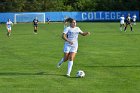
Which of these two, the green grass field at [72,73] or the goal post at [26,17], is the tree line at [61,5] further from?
the green grass field at [72,73]

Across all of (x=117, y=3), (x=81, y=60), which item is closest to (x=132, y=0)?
(x=117, y=3)

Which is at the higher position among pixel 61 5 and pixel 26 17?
pixel 61 5

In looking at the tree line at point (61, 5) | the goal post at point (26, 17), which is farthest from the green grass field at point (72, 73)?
the tree line at point (61, 5)

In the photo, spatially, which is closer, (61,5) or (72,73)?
(72,73)

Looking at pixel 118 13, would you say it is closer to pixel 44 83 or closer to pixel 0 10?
pixel 0 10

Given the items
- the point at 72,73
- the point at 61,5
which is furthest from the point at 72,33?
the point at 61,5

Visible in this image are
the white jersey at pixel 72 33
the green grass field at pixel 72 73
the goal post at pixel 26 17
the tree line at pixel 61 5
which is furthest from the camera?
the tree line at pixel 61 5

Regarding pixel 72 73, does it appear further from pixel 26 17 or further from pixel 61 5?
pixel 61 5

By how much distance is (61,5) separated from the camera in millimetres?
103000

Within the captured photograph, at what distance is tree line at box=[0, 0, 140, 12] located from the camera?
99375mm

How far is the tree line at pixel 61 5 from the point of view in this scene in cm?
9938

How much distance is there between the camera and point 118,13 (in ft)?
314

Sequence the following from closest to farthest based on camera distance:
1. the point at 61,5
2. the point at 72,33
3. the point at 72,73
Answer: the point at 72,33
the point at 72,73
the point at 61,5

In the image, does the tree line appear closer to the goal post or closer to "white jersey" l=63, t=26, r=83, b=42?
the goal post
